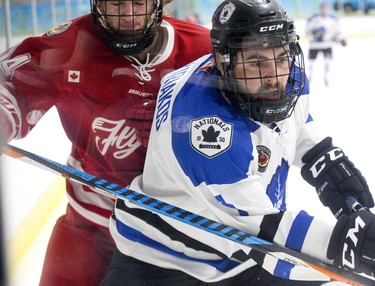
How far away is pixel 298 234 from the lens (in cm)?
118

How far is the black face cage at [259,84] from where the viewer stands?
1240mm

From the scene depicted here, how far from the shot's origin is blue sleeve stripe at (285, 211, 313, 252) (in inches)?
46.2

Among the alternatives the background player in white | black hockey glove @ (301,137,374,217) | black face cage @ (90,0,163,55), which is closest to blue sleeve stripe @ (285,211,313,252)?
black hockey glove @ (301,137,374,217)

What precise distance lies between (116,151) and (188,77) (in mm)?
266

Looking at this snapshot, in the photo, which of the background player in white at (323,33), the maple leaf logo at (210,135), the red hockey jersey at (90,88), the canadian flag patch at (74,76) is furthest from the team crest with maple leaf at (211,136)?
the background player in white at (323,33)

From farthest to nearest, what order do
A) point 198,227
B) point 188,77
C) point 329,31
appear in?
point 329,31
point 188,77
point 198,227

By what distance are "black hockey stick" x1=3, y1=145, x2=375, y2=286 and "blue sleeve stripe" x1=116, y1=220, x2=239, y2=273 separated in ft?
0.46

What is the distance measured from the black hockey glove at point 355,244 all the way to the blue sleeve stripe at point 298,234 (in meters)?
0.05

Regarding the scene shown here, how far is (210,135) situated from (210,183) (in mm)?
90

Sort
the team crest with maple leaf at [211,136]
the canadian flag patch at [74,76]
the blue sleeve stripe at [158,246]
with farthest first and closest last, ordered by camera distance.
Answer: the canadian flag patch at [74,76]
the blue sleeve stripe at [158,246]
the team crest with maple leaf at [211,136]

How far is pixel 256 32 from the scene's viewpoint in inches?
48.7

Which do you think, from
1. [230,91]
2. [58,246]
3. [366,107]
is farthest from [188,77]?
[366,107]

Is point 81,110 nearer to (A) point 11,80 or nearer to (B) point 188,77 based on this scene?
(A) point 11,80

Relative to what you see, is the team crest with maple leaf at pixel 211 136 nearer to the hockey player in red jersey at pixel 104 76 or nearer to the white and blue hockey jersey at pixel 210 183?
the white and blue hockey jersey at pixel 210 183
